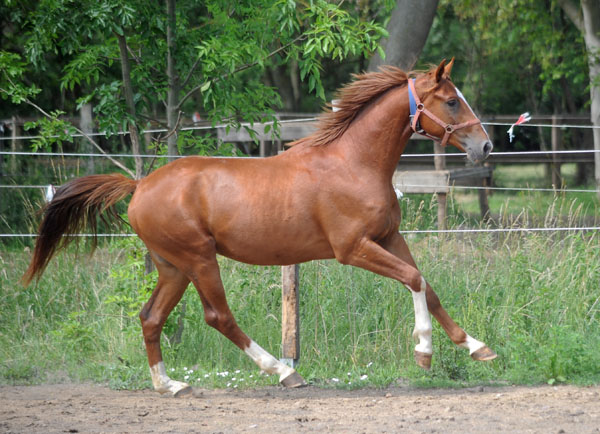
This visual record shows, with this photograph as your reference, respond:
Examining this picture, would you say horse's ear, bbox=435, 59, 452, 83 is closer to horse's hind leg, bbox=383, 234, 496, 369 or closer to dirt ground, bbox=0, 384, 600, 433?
horse's hind leg, bbox=383, 234, 496, 369

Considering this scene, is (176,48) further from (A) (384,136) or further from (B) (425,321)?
(B) (425,321)

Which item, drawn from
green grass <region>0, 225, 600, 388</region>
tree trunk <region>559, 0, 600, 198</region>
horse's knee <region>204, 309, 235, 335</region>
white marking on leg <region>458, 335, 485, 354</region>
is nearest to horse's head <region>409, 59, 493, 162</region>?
white marking on leg <region>458, 335, 485, 354</region>

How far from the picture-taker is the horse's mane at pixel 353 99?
4.93 meters

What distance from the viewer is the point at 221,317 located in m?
5.06

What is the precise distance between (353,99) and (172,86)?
1914 millimetres

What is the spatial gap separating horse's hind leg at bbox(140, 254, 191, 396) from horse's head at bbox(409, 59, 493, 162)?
6.62 ft

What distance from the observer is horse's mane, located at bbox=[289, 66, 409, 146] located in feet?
16.2

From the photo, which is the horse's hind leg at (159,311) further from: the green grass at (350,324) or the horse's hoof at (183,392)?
the green grass at (350,324)

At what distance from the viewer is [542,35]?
571 inches

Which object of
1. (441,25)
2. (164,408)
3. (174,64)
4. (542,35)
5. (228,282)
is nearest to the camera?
(164,408)

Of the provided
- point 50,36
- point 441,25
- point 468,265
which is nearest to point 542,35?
point 441,25

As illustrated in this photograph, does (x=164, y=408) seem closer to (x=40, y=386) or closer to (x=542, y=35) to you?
(x=40, y=386)

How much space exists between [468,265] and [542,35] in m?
9.42

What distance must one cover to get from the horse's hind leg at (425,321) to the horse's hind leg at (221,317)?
0.99m
